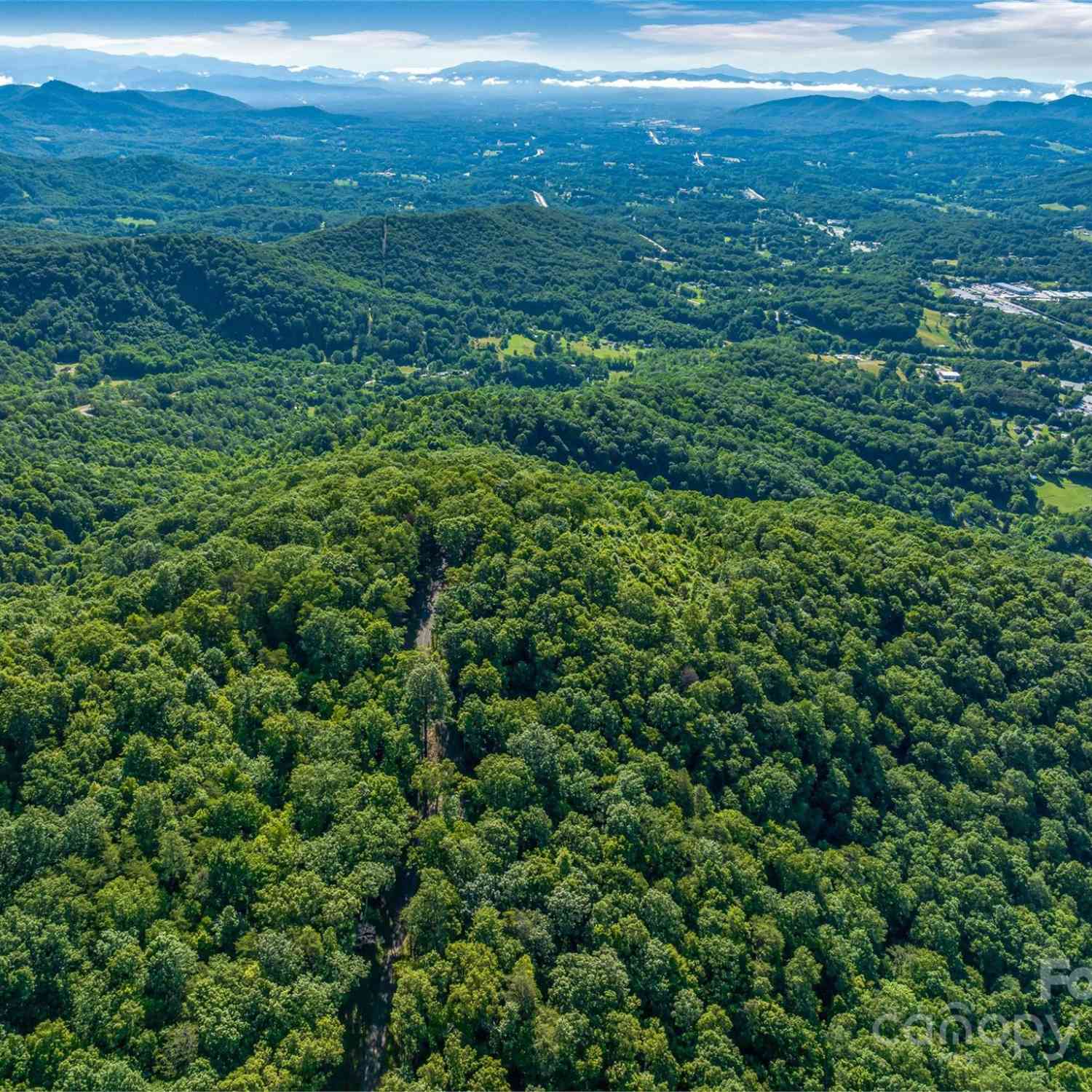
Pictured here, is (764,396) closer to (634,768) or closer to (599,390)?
(599,390)

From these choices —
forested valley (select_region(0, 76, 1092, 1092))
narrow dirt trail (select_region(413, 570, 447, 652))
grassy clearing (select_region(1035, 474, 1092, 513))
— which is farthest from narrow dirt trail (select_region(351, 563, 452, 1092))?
grassy clearing (select_region(1035, 474, 1092, 513))

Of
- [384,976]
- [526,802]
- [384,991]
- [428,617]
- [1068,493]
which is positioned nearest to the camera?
[384,991]

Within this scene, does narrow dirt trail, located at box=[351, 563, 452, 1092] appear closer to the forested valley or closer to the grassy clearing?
the forested valley

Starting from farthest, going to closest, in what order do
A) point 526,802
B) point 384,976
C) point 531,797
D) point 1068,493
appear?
point 1068,493, point 531,797, point 526,802, point 384,976

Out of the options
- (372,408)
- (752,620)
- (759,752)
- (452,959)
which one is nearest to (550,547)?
(752,620)

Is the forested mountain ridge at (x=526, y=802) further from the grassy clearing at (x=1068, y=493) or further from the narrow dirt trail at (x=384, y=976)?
the grassy clearing at (x=1068, y=493)

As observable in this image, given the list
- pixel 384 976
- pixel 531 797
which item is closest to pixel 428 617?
pixel 531 797

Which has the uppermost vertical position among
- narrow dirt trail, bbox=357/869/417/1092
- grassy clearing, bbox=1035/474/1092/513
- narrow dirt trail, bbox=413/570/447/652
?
narrow dirt trail, bbox=413/570/447/652

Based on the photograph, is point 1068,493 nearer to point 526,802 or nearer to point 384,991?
point 526,802
